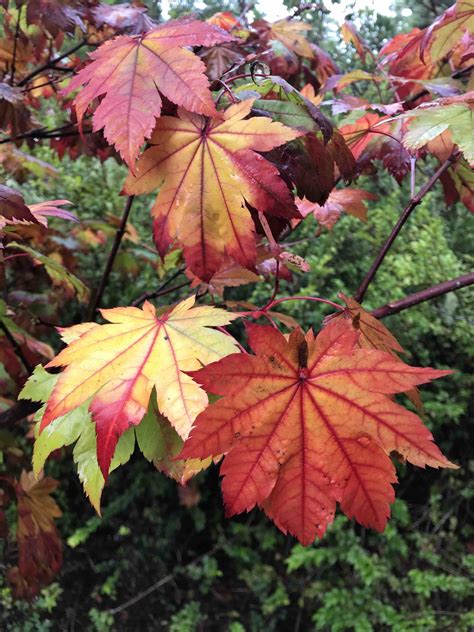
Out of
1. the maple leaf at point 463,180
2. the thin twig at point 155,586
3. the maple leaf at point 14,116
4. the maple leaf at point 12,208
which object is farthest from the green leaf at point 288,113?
the thin twig at point 155,586

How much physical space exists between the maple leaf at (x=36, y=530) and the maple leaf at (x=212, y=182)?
1.17 m

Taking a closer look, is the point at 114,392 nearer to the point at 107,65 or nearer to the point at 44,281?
the point at 107,65

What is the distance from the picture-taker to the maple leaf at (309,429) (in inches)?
23.4

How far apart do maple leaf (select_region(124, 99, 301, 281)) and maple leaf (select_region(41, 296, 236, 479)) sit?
0.09 metres

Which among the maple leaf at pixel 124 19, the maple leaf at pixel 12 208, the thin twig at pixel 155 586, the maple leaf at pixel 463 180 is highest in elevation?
the maple leaf at pixel 124 19

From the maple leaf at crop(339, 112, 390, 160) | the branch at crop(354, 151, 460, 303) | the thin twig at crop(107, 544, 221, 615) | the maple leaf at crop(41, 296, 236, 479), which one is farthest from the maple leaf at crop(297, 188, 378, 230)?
the thin twig at crop(107, 544, 221, 615)

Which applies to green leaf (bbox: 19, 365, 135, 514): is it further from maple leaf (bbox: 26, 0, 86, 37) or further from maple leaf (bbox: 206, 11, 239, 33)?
maple leaf (bbox: 206, 11, 239, 33)

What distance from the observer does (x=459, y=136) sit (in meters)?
0.77

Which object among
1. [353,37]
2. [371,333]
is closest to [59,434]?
[371,333]

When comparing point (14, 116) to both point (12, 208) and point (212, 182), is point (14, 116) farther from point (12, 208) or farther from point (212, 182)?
point (212, 182)

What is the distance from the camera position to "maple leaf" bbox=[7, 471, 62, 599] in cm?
156

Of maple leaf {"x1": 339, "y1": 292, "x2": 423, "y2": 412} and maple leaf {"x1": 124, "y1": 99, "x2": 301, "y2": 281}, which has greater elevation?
maple leaf {"x1": 124, "y1": 99, "x2": 301, "y2": 281}

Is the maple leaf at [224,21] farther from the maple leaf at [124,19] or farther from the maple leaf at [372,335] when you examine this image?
the maple leaf at [372,335]

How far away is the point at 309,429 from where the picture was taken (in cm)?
64
